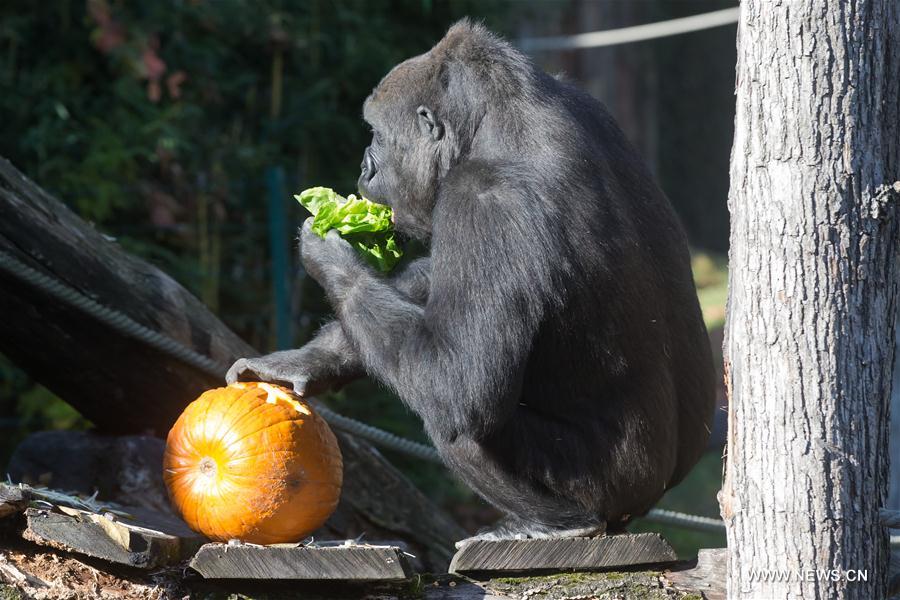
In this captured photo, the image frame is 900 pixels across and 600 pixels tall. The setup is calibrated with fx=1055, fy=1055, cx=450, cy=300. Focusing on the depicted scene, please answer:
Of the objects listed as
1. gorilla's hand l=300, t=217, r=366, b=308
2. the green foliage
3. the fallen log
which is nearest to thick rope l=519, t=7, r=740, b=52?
the green foliage

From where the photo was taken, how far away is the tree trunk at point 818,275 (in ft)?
7.54

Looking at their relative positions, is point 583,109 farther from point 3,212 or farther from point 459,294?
point 3,212

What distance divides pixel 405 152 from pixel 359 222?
0.92 ft

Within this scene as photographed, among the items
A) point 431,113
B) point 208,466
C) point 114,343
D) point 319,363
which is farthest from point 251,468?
point 431,113

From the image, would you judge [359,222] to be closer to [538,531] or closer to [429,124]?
[429,124]

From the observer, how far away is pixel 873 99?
2.31 meters

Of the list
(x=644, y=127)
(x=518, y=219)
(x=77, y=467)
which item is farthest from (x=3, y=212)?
(x=644, y=127)

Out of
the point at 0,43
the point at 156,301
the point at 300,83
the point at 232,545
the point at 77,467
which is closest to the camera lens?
the point at 232,545

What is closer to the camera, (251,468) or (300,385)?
(251,468)

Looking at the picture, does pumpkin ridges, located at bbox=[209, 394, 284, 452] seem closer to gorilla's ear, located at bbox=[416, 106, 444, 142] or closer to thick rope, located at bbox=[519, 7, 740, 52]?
gorilla's ear, located at bbox=[416, 106, 444, 142]

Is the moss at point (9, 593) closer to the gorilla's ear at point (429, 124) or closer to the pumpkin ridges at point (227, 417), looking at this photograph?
the pumpkin ridges at point (227, 417)

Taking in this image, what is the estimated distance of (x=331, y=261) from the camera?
3258mm

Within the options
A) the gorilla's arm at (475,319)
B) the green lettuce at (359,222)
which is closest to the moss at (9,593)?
the gorilla's arm at (475,319)

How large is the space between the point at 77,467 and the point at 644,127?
28.5 ft
